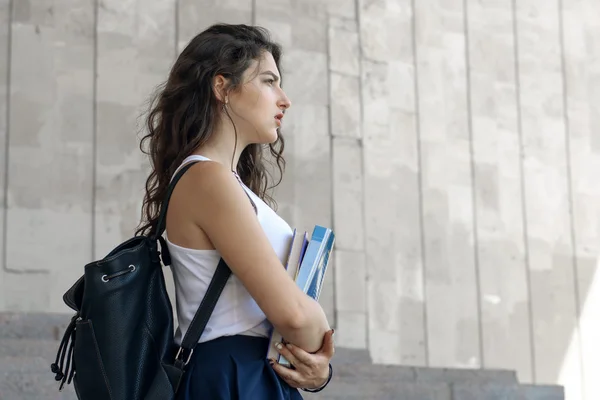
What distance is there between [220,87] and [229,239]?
59 centimetres

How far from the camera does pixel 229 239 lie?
2.77 m

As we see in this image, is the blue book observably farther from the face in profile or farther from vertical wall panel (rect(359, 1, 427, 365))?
vertical wall panel (rect(359, 1, 427, 365))

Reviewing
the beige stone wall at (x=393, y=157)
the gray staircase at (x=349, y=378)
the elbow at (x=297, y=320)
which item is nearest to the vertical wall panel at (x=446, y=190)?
the beige stone wall at (x=393, y=157)

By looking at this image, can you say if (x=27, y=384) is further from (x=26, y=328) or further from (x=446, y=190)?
(x=446, y=190)

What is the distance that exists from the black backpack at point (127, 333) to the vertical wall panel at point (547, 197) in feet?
32.3

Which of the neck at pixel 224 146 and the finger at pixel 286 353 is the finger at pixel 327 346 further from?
the neck at pixel 224 146

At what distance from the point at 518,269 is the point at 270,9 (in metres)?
4.14

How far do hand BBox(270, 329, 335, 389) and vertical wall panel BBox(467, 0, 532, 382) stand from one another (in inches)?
359

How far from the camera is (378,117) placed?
11.4 m

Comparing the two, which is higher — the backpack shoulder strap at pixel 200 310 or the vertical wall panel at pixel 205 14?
the vertical wall panel at pixel 205 14

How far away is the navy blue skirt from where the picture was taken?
9.11 ft

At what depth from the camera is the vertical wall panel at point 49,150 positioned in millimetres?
8961

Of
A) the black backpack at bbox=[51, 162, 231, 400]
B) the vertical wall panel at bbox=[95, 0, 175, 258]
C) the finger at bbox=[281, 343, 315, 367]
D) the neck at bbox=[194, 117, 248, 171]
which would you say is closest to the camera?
the black backpack at bbox=[51, 162, 231, 400]

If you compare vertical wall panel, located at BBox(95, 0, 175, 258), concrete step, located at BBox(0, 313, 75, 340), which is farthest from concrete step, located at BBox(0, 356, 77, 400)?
vertical wall panel, located at BBox(95, 0, 175, 258)
